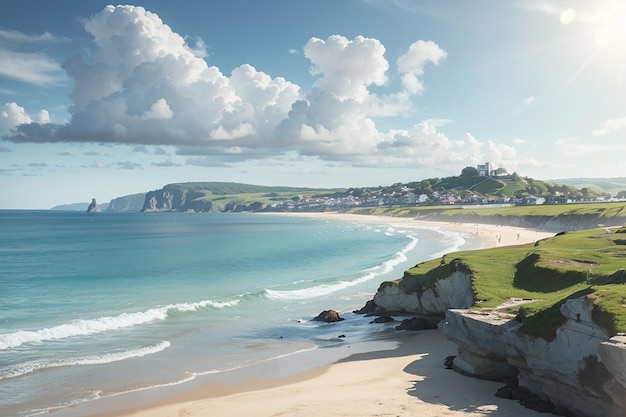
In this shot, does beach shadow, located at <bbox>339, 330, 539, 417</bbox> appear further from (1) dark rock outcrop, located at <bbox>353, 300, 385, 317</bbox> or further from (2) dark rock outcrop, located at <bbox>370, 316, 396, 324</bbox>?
(1) dark rock outcrop, located at <bbox>353, 300, 385, 317</bbox>

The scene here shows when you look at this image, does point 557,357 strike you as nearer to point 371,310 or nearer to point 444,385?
point 444,385

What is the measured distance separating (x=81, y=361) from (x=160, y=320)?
9.65 metres

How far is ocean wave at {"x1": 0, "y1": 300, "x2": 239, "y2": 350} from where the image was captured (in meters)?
27.9

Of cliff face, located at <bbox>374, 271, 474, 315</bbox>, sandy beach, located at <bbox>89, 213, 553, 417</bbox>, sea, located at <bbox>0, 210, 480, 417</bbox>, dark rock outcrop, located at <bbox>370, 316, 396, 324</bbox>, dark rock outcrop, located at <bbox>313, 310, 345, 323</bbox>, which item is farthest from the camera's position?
dark rock outcrop, located at <bbox>313, 310, 345, 323</bbox>

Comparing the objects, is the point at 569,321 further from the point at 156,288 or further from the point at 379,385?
the point at 156,288

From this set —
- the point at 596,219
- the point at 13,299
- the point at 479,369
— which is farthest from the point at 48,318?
the point at 596,219

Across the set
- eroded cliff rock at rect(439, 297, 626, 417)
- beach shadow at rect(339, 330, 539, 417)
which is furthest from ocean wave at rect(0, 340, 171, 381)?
eroded cliff rock at rect(439, 297, 626, 417)

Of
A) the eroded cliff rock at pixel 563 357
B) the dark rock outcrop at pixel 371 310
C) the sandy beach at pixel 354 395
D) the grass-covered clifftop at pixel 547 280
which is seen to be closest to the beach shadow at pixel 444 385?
the sandy beach at pixel 354 395

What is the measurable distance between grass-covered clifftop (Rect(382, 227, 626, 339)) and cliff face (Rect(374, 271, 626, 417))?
38 centimetres

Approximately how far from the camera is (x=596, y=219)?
9912 cm

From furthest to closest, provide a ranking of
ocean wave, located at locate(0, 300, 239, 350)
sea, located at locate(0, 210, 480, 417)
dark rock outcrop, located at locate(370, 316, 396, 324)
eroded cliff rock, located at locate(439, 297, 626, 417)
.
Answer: dark rock outcrop, located at locate(370, 316, 396, 324) → ocean wave, located at locate(0, 300, 239, 350) → sea, located at locate(0, 210, 480, 417) → eroded cliff rock, located at locate(439, 297, 626, 417)

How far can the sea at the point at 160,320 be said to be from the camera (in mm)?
21141

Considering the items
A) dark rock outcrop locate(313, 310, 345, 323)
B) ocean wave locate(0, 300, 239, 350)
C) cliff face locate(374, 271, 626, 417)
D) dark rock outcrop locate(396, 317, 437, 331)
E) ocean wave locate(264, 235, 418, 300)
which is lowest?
ocean wave locate(264, 235, 418, 300)

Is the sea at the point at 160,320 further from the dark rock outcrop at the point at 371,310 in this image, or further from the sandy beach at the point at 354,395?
the sandy beach at the point at 354,395
